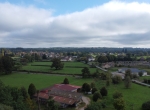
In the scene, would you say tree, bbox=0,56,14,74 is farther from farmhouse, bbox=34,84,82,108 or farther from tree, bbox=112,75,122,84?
tree, bbox=112,75,122,84

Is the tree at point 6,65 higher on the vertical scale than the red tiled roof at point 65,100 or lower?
higher

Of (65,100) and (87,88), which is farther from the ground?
(87,88)

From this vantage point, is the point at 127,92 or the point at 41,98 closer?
the point at 41,98

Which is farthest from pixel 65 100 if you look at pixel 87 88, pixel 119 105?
pixel 119 105

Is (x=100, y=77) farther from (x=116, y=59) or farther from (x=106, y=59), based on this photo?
(x=116, y=59)

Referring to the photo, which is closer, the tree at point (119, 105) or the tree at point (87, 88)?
the tree at point (119, 105)

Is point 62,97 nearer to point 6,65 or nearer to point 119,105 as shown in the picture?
point 119,105

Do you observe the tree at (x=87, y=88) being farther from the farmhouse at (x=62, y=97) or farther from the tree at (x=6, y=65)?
the tree at (x=6, y=65)

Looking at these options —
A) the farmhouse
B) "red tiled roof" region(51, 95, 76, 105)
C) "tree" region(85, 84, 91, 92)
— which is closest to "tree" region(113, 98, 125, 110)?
the farmhouse

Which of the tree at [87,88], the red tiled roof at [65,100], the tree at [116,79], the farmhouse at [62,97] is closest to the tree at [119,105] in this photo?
the farmhouse at [62,97]

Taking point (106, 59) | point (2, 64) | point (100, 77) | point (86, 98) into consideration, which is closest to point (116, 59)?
point (106, 59)

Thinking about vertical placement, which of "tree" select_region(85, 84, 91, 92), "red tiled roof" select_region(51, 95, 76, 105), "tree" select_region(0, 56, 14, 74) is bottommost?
"red tiled roof" select_region(51, 95, 76, 105)
